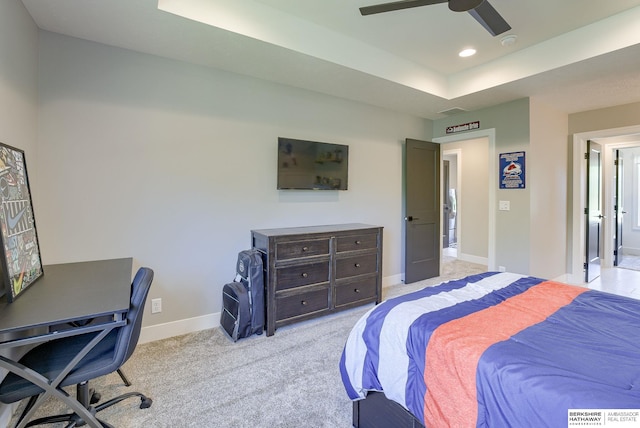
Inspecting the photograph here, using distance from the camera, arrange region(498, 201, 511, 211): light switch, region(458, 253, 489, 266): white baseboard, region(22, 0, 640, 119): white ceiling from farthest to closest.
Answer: region(458, 253, 489, 266): white baseboard < region(498, 201, 511, 211): light switch < region(22, 0, 640, 119): white ceiling

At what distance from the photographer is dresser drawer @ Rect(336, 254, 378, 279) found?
3.24m

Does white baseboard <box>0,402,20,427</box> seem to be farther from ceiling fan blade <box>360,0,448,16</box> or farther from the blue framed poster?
the blue framed poster

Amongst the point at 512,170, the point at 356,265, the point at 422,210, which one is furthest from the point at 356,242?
the point at 512,170

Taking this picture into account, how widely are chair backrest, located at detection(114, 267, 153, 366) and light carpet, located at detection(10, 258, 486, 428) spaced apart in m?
0.54

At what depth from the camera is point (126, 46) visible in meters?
2.52

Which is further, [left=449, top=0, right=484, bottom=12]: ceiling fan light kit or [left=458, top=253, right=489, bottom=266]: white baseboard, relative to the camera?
[left=458, top=253, right=489, bottom=266]: white baseboard

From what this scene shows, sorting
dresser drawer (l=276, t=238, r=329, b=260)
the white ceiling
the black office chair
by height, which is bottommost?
the black office chair

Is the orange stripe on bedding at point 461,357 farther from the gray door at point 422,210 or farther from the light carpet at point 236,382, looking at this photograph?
the gray door at point 422,210

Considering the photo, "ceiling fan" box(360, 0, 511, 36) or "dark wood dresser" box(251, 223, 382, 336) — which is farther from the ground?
"ceiling fan" box(360, 0, 511, 36)

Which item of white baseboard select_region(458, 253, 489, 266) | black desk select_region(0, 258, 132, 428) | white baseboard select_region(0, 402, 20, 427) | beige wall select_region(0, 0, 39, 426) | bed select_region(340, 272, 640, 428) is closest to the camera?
bed select_region(340, 272, 640, 428)

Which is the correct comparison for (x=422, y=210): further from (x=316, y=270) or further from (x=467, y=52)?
(x=316, y=270)

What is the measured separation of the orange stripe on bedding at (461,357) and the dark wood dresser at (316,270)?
1765 millimetres

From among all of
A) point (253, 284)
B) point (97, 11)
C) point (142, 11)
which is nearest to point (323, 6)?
point (142, 11)

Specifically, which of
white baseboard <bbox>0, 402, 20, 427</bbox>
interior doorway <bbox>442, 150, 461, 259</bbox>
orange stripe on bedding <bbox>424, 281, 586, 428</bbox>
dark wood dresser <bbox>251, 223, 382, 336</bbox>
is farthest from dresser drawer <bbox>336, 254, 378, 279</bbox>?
interior doorway <bbox>442, 150, 461, 259</bbox>
